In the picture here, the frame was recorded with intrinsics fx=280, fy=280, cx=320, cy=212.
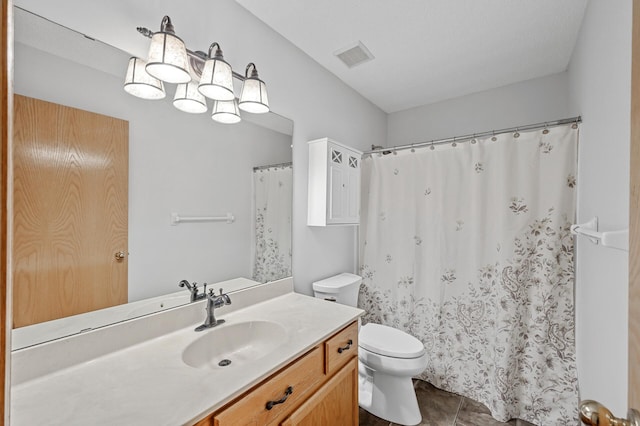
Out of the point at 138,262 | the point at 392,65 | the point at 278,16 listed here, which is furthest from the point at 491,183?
the point at 138,262

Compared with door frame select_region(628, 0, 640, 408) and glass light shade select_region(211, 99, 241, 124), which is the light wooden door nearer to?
glass light shade select_region(211, 99, 241, 124)

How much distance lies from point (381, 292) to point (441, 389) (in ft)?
2.58

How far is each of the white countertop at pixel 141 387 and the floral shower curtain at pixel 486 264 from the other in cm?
131

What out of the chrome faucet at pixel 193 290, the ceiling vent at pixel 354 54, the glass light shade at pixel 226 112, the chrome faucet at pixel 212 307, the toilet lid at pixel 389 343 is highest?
the ceiling vent at pixel 354 54

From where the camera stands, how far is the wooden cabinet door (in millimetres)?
1058

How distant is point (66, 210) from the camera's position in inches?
36.7

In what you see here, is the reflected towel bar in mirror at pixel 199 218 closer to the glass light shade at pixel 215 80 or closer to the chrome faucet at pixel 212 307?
the chrome faucet at pixel 212 307

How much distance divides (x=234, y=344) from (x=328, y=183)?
1.11 metres

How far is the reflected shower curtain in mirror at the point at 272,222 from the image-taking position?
1.61m

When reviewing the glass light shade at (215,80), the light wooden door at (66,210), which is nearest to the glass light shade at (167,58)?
the glass light shade at (215,80)

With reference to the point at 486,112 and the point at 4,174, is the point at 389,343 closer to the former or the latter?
the point at 4,174

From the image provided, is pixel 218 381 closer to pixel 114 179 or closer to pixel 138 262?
pixel 138 262

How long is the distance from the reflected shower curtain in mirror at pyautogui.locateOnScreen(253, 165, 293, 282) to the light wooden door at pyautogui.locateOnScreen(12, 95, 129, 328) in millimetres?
660

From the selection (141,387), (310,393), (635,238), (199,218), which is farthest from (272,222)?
(635,238)
